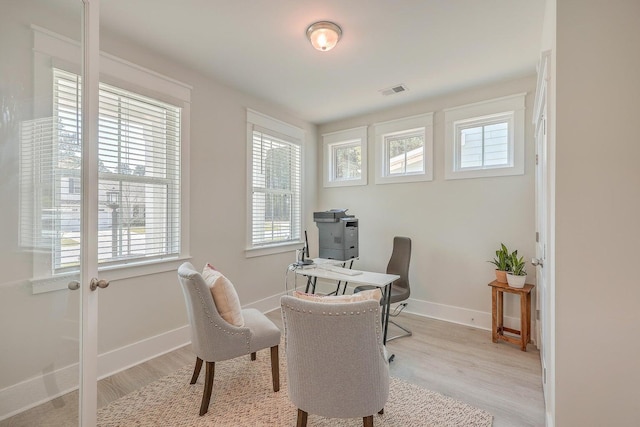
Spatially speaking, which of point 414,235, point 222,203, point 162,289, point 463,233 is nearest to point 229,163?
point 222,203

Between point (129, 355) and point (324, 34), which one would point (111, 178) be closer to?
point (129, 355)

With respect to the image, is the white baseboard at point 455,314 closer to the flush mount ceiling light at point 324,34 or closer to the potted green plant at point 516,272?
A: the potted green plant at point 516,272

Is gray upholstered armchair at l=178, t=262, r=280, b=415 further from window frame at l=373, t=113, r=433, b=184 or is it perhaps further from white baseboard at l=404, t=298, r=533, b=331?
window frame at l=373, t=113, r=433, b=184

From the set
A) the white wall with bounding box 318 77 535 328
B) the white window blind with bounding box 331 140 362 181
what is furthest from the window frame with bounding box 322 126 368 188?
the white wall with bounding box 318 77 535 328

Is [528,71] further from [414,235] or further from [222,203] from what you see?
[222,203]

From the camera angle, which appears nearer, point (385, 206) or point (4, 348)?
point (4, 348)

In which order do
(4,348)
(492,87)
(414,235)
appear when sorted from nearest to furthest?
(4,348) < (492,87) < (414,235)

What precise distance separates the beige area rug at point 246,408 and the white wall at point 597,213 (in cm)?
67

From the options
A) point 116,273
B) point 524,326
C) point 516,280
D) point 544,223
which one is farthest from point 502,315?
point 116,273

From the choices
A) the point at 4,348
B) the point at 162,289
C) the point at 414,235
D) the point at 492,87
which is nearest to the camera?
the point at 4,348

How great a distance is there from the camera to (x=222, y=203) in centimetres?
321

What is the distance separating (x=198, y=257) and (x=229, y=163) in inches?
42.7

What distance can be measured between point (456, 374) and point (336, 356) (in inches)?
59.9

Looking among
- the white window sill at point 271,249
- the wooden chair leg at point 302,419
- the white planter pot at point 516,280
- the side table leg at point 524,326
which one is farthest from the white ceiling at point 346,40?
the wooden chair leg at point 302,419
